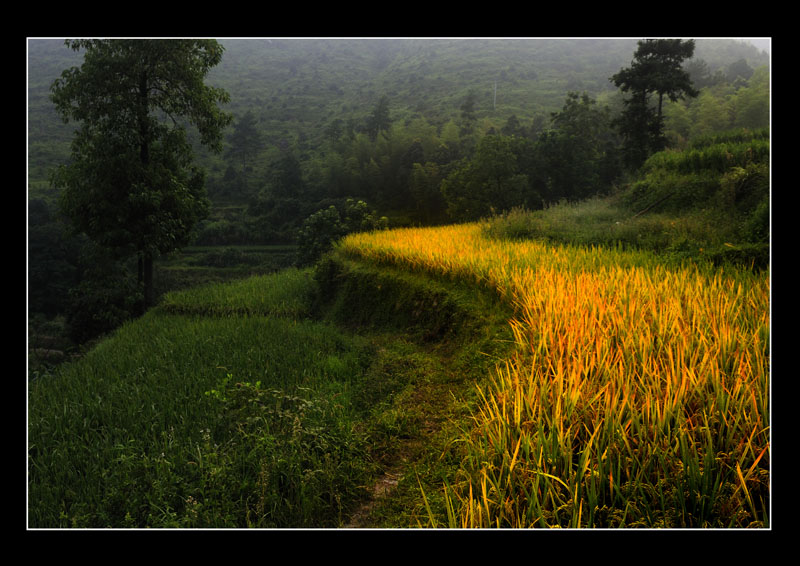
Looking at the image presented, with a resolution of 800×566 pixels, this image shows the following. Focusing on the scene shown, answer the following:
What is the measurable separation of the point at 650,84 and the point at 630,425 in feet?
71.4

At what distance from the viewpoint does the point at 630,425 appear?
69.9 inches

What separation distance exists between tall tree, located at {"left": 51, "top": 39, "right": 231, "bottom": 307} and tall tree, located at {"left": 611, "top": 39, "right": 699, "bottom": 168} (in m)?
18.2

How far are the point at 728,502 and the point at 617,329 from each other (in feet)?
5.35

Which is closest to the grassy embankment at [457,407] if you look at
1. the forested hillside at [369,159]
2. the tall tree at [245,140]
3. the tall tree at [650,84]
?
the forested hillside at [369,159]

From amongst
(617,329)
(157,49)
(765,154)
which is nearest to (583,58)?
(765,154)

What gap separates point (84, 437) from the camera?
374cm

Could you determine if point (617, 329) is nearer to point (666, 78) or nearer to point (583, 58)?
point (666, 78)

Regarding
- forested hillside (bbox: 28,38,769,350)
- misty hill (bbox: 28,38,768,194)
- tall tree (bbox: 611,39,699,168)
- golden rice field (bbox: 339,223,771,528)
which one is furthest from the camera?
misty hill (bbox: 28,38,768,194)

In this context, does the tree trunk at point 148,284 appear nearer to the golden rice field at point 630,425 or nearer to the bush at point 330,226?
the bush at point 330,226

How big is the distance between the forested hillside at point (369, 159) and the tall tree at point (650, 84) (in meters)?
1.02

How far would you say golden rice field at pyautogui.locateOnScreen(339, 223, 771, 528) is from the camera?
4.64 feet

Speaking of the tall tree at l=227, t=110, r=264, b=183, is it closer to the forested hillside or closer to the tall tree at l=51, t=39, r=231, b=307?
the forested hillside

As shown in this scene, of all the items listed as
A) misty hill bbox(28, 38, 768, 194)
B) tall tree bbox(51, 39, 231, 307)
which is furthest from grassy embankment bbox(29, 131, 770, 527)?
misty hill bbox(28, 38, 768, 194)

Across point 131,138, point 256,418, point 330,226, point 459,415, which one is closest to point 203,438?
point 256,418
